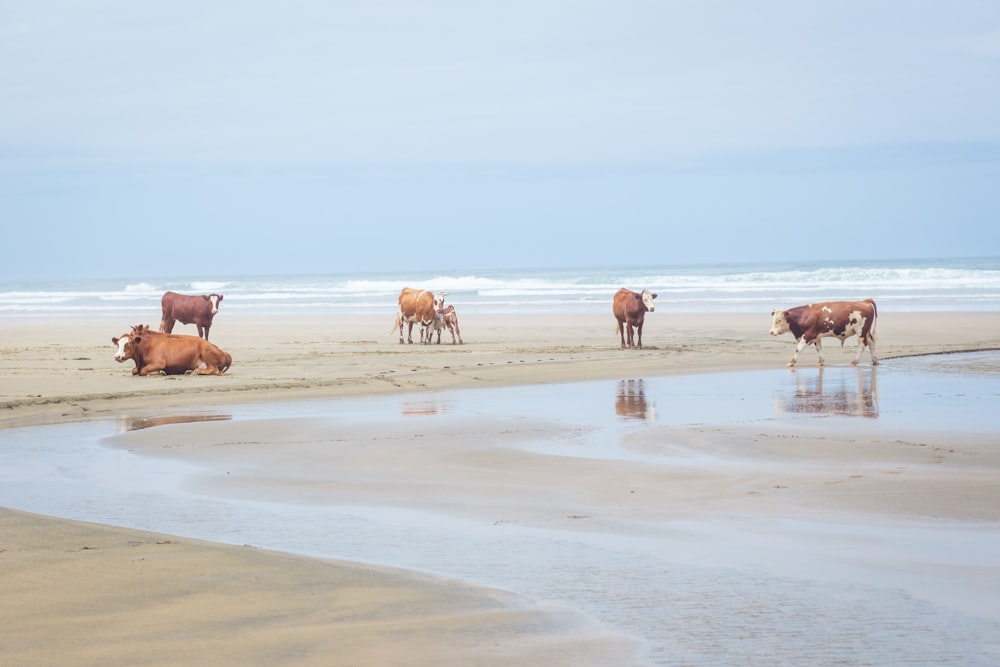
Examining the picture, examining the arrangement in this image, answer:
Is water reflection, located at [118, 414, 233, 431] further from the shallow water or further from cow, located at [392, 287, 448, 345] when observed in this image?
cow, located at [392, 287, 448, 345]

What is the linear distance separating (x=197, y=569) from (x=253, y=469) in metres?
3.73

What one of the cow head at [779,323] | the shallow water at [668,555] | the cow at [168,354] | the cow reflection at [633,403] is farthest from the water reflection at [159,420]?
the cow head at [779,323]

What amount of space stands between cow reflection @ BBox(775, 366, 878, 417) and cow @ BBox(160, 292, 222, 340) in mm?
12728

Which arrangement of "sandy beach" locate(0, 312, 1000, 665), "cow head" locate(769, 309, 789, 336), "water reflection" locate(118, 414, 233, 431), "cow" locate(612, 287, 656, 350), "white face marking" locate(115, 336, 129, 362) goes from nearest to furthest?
"sandy beach" locate(0, 312, 1000, 665), "water reflection" locate(118, 414, 233, 431), "white face marking" locate(115, 336, 129, 362), "cow head" locate(769, 309, 789, 336), "cow" locate(612, 287, 656, 350)

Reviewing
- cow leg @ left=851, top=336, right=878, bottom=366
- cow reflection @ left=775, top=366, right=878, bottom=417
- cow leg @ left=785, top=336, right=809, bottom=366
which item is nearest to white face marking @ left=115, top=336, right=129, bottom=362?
cow reflection @ left=775, top=366, right=878, bottom=417

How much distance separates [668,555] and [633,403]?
7.45 m

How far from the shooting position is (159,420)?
12547mm

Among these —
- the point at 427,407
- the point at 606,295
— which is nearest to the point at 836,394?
the point at 427,407

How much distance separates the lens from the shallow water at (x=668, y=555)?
14.9 feet

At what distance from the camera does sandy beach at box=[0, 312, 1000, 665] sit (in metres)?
4.46

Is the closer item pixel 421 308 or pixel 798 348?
pixel 798 348

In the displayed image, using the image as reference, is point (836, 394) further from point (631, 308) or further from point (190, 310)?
point (190, 310)

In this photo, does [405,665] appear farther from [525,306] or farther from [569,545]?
Result: [525,306]

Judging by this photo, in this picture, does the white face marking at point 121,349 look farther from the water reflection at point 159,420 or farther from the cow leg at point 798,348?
the cow leg at point 798,348
